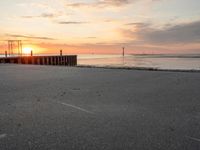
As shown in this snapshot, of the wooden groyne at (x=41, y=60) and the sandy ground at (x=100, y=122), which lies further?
the wooden groyne at (x=41, y=60)

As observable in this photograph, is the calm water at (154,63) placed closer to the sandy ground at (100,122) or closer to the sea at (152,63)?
the sea at (152,63)

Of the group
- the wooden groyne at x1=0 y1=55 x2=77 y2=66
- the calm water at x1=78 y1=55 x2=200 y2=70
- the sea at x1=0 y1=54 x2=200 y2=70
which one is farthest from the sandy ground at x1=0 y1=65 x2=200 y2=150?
the wooden groyne at x1=0 y1=55 x2=77 y2=66

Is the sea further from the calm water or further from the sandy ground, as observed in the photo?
the sandy ground

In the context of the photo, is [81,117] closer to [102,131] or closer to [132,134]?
[102,131]

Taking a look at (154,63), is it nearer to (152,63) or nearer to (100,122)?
(152,63)

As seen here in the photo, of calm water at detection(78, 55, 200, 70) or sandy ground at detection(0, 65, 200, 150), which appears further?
calm water at detection(78, 55, 200, 70)

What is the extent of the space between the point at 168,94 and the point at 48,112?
402 centimetres

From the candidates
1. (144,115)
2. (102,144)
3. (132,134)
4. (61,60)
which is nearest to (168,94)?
(144,115)

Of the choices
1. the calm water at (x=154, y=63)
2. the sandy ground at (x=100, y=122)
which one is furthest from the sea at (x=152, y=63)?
the sandy ground at (x=100, y=122)

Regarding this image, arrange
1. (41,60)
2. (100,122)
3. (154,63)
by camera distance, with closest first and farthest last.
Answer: (100,122) → (41,60) → (154,63)

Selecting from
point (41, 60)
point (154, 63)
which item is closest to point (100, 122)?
point (41, 60)

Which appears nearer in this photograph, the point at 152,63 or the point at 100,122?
the point at 100,122

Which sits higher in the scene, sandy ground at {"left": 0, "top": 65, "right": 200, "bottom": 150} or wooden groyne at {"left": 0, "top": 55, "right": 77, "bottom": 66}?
wooden groyne at {"left": 0, "top": 55, "right": 77, "bottom": 66}

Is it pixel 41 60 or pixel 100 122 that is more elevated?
pixel 41 60
